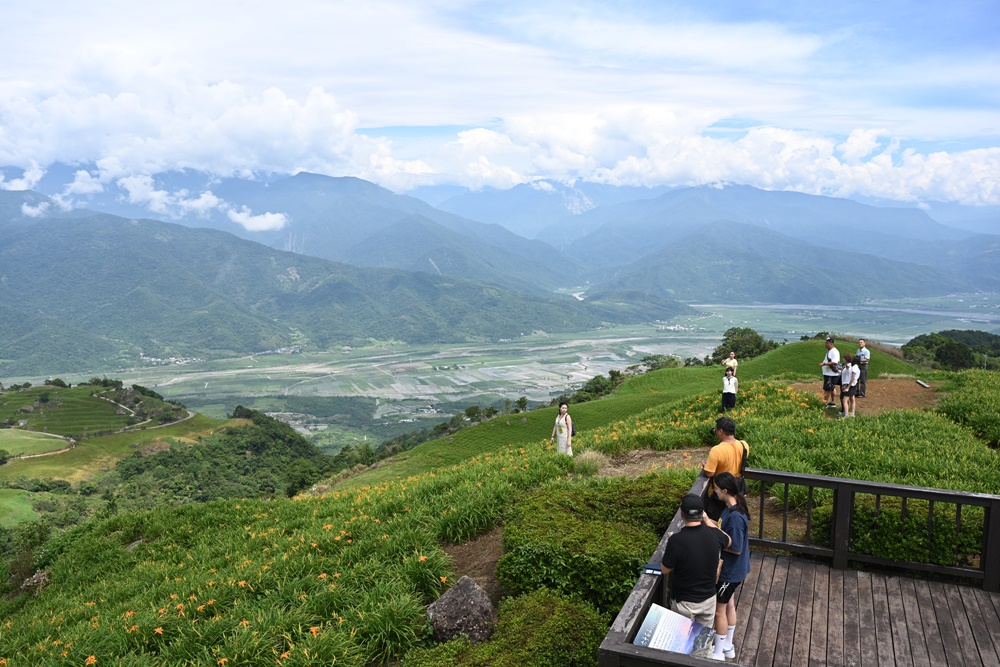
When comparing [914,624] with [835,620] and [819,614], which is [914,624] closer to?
[835,620]

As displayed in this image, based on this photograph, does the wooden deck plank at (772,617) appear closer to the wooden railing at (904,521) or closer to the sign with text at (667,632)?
the wooden railing at (904,521)

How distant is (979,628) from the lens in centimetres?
618

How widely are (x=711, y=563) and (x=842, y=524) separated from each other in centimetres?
275

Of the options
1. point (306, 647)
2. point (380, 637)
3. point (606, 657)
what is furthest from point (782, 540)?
point (306, 647)

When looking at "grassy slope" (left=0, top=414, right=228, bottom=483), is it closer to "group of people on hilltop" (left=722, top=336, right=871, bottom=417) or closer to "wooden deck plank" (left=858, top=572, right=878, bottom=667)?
"group of people on hilltop" (left=722, top=336, right=871, bottom=417)

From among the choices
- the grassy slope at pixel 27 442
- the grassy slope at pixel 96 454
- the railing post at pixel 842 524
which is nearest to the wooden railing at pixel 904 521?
the railing post at pixel 842 524

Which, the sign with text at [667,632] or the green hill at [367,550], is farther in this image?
the green hill at [367,550]

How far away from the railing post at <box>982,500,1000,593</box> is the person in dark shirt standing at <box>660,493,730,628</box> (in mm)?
3519

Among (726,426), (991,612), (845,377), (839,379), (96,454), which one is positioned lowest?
(96,454)

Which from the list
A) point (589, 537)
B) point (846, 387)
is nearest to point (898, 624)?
point (589, 537)

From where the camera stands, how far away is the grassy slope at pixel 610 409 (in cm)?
3428

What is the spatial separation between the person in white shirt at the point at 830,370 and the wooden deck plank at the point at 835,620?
425 inches

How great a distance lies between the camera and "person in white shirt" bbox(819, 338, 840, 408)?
16891mm

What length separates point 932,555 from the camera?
23.7 feet
